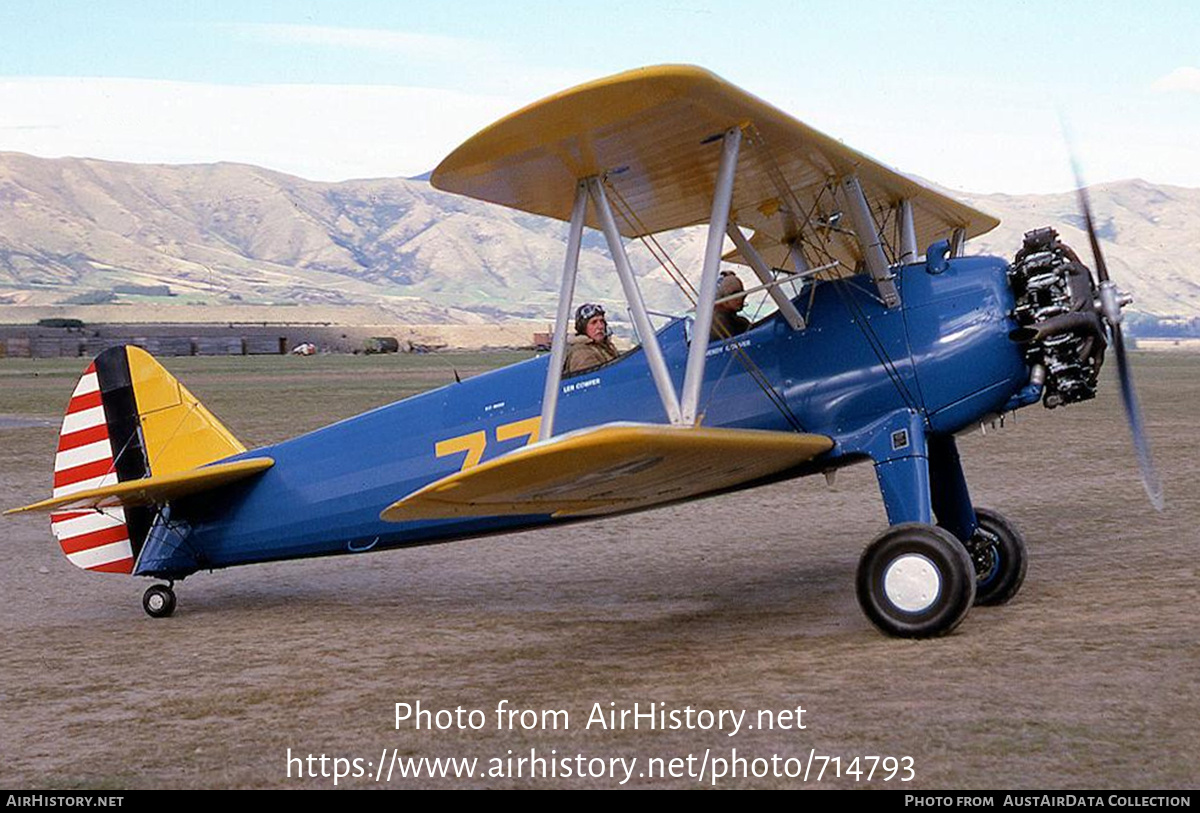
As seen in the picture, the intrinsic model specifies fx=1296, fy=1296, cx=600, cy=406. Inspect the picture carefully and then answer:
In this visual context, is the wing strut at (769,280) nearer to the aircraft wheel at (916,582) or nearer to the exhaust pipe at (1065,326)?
the exhaust pipe at (1065,326)

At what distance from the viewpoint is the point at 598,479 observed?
6383 mm

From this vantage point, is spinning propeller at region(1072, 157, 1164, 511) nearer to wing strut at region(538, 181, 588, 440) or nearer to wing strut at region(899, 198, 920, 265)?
wing strut at region(899, 198, 920, 265)

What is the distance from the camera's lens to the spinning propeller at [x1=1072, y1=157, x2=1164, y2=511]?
7.01m

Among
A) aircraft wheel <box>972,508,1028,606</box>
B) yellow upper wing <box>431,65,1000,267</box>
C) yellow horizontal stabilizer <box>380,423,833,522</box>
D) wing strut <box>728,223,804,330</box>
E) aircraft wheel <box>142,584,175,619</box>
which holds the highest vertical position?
yellow upper wing <box>431,65,1000,267</box>

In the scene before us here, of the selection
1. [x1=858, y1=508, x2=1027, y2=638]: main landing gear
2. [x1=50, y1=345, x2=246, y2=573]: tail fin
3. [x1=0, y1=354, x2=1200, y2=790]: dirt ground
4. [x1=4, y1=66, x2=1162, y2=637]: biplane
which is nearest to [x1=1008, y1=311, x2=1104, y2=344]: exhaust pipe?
[x1=4, y1=66, x2=1162, y2=637]: biplane

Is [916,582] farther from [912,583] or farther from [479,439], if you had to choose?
[479,439]

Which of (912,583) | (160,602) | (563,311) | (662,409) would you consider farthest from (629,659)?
(160,602)

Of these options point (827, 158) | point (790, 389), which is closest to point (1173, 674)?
point (790, 389)

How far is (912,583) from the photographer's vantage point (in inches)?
255

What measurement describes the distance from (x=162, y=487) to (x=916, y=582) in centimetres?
489

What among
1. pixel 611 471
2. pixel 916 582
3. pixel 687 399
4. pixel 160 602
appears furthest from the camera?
pixel 160 602

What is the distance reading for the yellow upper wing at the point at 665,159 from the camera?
20.2 ft

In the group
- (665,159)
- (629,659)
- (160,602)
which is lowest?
(629,659)

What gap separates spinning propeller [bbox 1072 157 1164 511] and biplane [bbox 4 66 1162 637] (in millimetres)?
17
